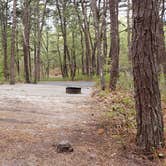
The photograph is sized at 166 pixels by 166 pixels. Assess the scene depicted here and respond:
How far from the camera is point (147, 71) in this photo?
3.27 meters

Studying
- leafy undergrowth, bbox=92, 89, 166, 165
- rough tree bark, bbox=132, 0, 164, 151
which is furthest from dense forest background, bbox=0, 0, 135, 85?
rough tree bark, bbox=132, 0, 164, 151

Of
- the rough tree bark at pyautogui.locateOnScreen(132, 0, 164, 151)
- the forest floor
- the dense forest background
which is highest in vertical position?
the dense forest background

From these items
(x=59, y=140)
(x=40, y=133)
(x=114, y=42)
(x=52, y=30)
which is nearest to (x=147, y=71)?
(x=59, y=140)

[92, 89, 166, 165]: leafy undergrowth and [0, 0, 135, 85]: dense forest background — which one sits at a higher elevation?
[0, 0, 135, 85]: dense forest background

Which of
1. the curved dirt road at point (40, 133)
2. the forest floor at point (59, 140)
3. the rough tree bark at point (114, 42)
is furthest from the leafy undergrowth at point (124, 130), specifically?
the rough tree bark at point (114, 42)

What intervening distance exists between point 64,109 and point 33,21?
1958 cm

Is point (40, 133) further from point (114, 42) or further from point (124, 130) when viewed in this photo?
point (114, 42)

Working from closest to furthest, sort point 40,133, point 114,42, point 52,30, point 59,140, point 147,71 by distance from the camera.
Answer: point 147,71 < point 59,140 < point 40,133 < point 114,42 < point 52,30

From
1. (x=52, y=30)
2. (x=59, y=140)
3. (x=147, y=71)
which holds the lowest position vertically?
(x=59, y=140)

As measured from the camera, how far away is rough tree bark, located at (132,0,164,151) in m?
3.23

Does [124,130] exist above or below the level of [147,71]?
below

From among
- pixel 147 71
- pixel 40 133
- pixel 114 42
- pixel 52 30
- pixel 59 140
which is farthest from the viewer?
pixel 52 30

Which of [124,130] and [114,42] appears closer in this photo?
[124,130]

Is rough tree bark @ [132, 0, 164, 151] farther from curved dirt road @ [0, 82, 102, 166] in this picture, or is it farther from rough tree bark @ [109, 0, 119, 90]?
rough tree bark @ [109, 0, 119, 90]
